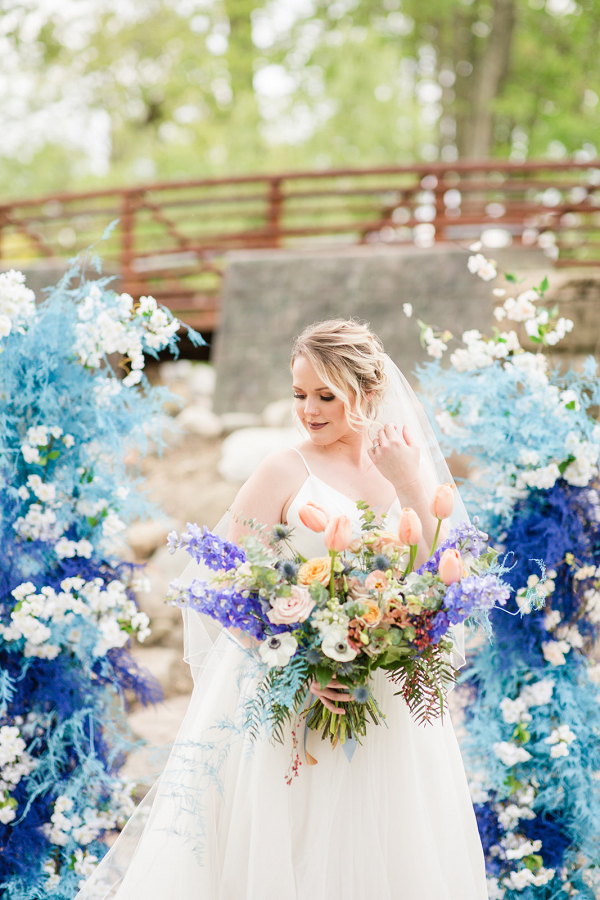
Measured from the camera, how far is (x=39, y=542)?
9.66 feet

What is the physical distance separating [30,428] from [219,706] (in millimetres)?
1250

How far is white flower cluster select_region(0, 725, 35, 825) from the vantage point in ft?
9.23

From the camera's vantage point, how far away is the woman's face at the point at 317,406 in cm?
243

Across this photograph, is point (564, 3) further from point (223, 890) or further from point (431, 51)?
point (223, 890)

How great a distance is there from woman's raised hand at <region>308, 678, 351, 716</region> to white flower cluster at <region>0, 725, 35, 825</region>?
4.46ft

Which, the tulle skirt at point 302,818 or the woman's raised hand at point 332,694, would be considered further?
the tulle skirt at point 302,818

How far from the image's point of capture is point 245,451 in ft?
23.6

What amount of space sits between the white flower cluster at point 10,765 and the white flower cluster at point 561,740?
1961 mm

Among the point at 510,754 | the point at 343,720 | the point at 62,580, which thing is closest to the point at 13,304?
the point at 62,580

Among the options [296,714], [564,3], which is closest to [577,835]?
[296,714]

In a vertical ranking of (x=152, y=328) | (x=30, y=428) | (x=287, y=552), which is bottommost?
(x=287, y=552)

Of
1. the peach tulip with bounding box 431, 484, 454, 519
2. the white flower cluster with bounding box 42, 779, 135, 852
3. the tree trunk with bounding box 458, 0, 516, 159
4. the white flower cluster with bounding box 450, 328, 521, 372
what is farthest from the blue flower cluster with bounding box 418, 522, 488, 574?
the tree trunk with bounding box 458, 0, 516, 159

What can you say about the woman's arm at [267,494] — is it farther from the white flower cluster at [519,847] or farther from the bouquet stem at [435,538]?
the white flower cluster at [519,847]

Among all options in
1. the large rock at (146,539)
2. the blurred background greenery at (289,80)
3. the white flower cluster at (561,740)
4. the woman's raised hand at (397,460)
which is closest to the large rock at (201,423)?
the large rock at (146,539)
